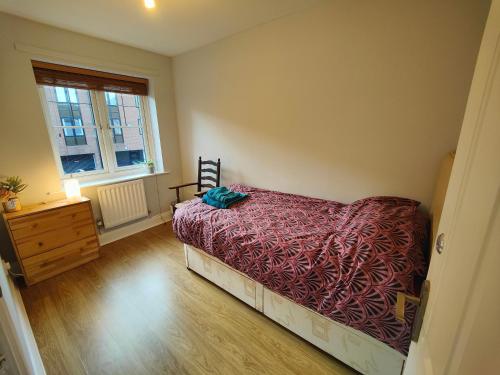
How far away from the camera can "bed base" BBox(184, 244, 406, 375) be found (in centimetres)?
119

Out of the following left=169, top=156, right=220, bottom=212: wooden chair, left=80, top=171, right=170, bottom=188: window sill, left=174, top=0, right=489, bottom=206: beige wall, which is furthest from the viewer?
left=169, top=156, right=220, bottom=212: wooden chair

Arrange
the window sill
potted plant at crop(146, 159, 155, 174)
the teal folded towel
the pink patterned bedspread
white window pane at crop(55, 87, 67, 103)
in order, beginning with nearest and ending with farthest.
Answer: the pink patterned bedspread < the teal folded towel < white window pane at crop(55, 87, 67, 103) < the window sill < potted plant at crop(146, 159, 155, 174)

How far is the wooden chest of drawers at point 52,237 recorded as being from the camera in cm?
201

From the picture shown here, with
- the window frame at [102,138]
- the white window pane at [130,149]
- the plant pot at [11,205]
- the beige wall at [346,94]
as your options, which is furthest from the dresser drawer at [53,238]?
the beige wall at [346,94]

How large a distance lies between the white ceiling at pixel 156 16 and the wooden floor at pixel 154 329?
2.51 meters

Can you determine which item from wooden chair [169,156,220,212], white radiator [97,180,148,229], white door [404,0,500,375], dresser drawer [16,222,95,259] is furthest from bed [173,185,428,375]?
white radiator [97,180,148,229]

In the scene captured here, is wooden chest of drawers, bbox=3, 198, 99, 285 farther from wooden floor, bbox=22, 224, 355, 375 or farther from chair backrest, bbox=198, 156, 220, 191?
chair backrest, bbox=198, 156, 220, 191

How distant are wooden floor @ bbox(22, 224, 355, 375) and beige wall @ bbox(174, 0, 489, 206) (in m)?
1.38

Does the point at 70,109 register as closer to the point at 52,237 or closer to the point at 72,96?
the point at 72,96

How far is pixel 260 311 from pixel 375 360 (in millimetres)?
796

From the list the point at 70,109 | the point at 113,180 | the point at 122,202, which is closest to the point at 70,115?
the point at 70,109

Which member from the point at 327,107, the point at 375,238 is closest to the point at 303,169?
the point at 327,107

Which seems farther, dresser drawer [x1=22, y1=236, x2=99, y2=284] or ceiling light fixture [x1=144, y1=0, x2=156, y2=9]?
dresser drawer [x1=22, y1=236, x2=99, y2=284]

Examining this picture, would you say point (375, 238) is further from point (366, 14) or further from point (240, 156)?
point (240, 156)
